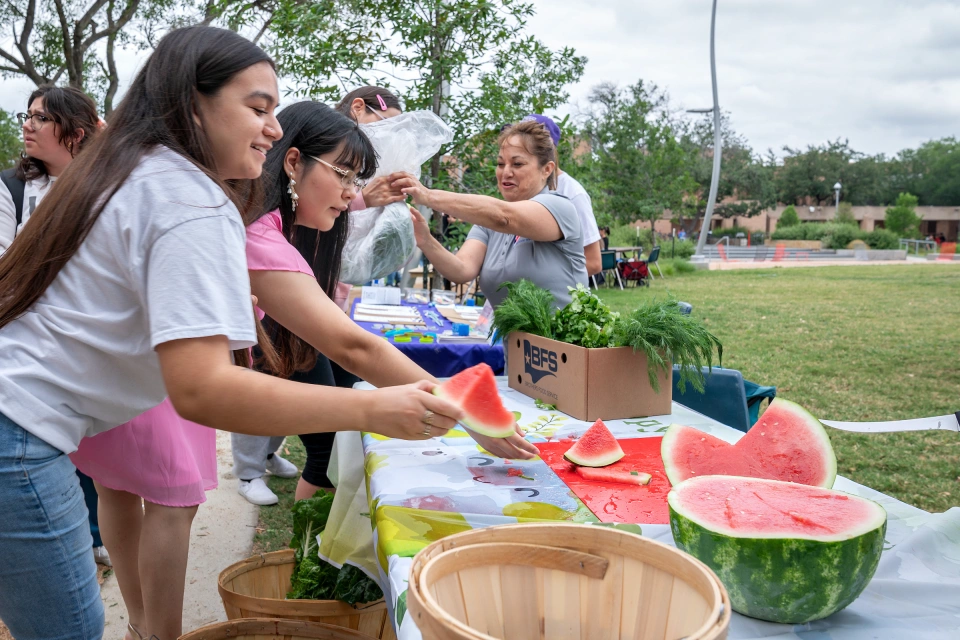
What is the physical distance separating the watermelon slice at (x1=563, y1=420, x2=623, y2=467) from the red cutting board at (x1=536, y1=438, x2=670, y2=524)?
25mm

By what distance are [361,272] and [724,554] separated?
139 inches

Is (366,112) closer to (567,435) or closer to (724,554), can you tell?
(567,435)

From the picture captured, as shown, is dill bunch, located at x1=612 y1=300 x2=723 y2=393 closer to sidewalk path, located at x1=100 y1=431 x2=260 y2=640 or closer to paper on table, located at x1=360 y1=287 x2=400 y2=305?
sidewalk path, located at x1=100 y1=431 x2=260 y2=640

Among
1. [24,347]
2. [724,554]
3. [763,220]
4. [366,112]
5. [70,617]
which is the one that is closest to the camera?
[724,554]

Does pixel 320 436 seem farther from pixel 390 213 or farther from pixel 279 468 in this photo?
pixel 279 468

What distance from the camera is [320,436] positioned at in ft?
10.7

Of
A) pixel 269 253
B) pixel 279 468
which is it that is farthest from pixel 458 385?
pixel 279 468

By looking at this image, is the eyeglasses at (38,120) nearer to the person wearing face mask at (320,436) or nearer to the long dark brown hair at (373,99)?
the person wearing face mask at (320,436)

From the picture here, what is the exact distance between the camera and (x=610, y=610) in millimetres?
1032

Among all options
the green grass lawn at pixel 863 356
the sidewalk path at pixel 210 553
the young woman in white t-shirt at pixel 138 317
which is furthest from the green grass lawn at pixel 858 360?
the young woman in white t-shirt at pixel 138 317

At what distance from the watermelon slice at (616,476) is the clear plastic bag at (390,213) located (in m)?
2.17

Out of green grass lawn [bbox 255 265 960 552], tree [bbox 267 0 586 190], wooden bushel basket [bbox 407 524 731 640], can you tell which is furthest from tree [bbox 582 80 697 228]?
wooden bushel basket [bbox 407 524 731 640]

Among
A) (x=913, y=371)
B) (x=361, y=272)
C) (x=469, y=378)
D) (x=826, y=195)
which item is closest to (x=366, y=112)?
(x=361, y=272)

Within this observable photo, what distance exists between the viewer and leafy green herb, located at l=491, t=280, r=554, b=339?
2707mm
